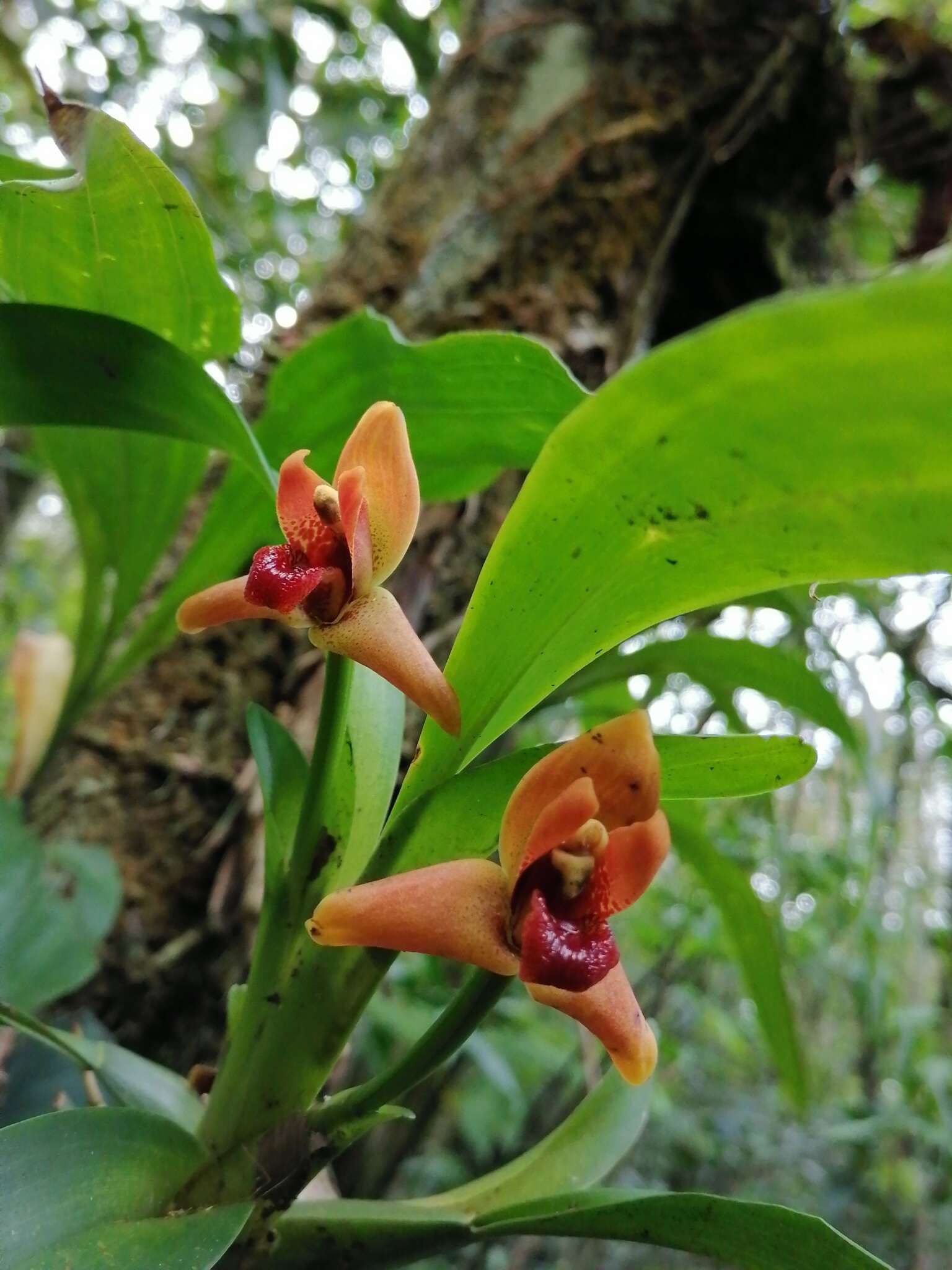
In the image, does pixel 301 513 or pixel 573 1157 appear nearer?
pixel 301 513

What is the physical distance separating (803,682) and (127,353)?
0.62m

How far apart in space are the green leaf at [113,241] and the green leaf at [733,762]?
389mm

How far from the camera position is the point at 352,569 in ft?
1.40

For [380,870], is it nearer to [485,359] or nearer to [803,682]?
[485,359]

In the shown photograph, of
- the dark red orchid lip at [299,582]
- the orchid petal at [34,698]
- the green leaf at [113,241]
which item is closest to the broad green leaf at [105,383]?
the green leaf at [113,241]

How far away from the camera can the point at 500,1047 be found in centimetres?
183

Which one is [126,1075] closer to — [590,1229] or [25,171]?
[590,1229]

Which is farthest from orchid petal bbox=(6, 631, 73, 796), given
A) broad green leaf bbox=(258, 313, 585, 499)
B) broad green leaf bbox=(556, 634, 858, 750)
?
broad green leaf bbox=(556, 634, 858, 750)

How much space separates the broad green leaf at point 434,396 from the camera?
535mm

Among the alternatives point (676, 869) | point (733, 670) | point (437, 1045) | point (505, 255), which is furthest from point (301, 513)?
point (676, 869)

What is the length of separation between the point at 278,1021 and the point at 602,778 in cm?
23

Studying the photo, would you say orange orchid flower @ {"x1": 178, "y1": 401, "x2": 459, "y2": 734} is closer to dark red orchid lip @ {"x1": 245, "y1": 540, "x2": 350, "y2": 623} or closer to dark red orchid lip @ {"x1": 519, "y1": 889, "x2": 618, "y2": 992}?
dark red orchid lip @ {"x1": 245, "y1": 540, "x2": 350, "y2": 623}

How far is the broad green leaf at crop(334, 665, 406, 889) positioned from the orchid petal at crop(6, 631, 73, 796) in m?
0.57

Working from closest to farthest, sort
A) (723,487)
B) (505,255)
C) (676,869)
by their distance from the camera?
(723,487), (505,255), (676,869)
